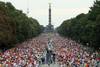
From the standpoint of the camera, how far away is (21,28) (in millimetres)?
113562

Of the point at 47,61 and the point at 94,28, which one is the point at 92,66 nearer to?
the point at 47,61

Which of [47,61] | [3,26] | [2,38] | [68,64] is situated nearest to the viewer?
[68,64]

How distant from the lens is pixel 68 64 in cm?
5150

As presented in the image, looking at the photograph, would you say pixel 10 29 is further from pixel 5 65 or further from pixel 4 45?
pixel 5 65

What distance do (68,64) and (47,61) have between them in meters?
8.02

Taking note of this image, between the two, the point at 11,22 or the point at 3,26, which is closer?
the point at 3,26

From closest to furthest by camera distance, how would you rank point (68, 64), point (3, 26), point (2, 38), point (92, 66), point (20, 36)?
point (92, 66)
point (68, 64)
point (2, 38)
point (3, 26)
point (20, 36)

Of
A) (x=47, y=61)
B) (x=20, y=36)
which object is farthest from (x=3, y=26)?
(x=47, y=61)

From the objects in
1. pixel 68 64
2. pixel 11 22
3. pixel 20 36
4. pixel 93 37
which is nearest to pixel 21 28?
pixel 20 36

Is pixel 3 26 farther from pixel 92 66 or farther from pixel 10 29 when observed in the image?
pixel 92 66

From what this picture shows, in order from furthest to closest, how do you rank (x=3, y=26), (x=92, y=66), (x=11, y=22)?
(x=11, y=22) < (x=3, y=26) < (x=92, y=66)

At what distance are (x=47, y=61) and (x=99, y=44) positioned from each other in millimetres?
14397

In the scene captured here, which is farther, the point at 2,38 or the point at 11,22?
the point at 11,22

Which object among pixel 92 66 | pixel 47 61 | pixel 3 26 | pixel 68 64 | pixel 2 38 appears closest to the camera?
pixel 92 66
